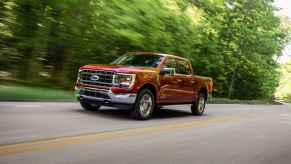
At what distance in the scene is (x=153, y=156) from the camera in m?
7.37

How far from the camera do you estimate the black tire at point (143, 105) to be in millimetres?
12148

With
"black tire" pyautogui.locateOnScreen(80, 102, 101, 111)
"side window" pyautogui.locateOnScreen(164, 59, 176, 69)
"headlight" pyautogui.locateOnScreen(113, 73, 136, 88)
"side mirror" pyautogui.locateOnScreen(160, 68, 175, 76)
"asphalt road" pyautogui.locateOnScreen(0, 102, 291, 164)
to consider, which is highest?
"side window" pyautogui.locateOnScreen(164, 59, 176, 69)

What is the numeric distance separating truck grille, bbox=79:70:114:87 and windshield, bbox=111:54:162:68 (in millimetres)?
1282

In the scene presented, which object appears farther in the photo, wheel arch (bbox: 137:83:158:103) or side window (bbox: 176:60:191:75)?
side window (bbox: 176:60:191:75)

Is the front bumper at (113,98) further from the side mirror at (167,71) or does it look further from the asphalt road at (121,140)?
the side mirror at (167,71)

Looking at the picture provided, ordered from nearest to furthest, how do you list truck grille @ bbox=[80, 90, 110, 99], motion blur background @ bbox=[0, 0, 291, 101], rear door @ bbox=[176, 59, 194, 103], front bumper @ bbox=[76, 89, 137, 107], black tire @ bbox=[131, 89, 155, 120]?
front bumper @ bbox=[76, 89, 137, 107], truck grille @ bbox=[80, 90, 110, 99], black tire @ bbox=[131, 89, 155, 120], rear door @ bbox=[176, 59, 194, 103], motion blur background @ bbox=[0, 0, 291, 101]

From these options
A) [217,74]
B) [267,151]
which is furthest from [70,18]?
[217,74]

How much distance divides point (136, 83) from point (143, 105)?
2.55 feet

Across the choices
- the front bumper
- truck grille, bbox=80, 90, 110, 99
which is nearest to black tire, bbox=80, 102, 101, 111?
truck grille, bbox=80, 90, 110, 99

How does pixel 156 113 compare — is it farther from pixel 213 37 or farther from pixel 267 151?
pixel 213 37

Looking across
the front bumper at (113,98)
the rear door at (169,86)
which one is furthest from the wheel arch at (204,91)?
the front bumper at (113,98)

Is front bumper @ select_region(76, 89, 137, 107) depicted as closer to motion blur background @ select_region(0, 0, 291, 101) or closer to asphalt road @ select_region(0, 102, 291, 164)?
asphalt road @ select_region(0, 102, 291, 164)

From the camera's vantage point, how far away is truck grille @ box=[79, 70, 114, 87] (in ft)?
39.3

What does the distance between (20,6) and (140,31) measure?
17.2 ft
